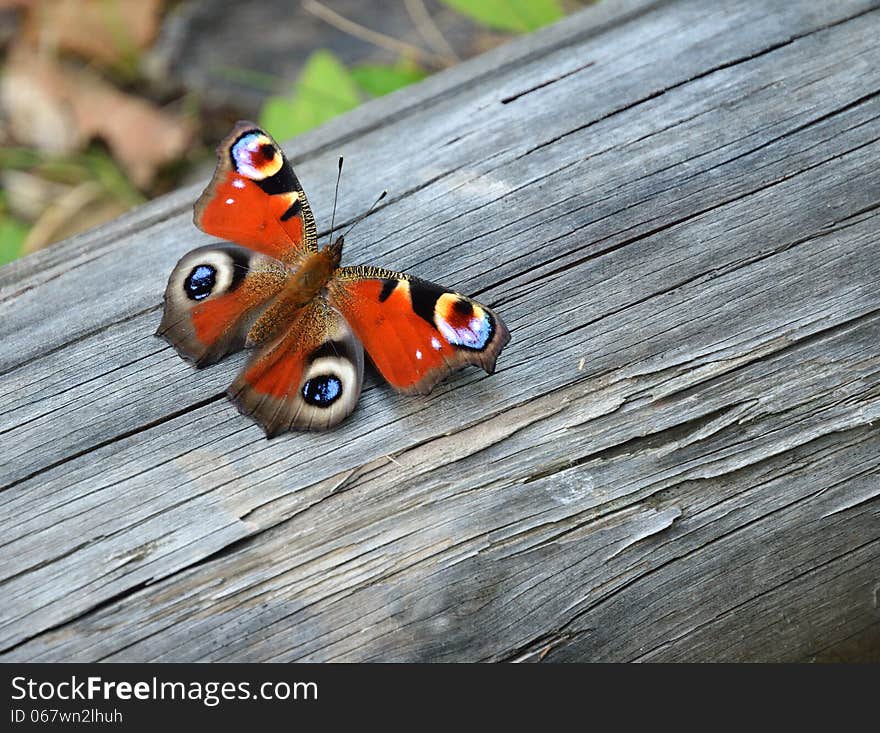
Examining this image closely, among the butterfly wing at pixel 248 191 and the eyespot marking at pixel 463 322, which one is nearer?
the eyespot marking at pixel 463 322

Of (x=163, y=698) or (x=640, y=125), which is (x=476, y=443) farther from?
(x=640, y=125)

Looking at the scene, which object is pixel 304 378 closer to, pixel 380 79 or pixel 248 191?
pixel 248 191

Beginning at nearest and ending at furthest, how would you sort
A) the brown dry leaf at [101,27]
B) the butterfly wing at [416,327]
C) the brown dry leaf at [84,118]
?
the butterfly wing at [416,327]
the brown dry leaf at [84,118]
the brown dry leaf at [101,27]

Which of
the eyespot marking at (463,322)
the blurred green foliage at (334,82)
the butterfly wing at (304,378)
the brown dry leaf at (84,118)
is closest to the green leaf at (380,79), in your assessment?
the blurred green foliage at (334,82)

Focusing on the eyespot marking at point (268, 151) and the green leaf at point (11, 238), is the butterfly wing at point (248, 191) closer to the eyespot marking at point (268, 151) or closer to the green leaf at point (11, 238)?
the eyespot marking at point (268, 151)

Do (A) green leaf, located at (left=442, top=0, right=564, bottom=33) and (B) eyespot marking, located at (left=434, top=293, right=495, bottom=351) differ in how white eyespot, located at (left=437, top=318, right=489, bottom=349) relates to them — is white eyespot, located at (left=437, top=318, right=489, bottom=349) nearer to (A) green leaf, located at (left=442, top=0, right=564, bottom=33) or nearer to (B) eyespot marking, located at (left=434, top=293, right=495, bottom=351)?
(B) eyespot marking, located at (left=434, top=293, right=495, bottom=351)

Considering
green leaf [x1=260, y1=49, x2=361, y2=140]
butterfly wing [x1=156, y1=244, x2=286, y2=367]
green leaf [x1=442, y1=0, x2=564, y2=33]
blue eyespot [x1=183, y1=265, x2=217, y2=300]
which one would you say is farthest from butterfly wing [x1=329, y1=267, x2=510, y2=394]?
green leaf [x1=442, y1=0, x2=564, y2=33]
